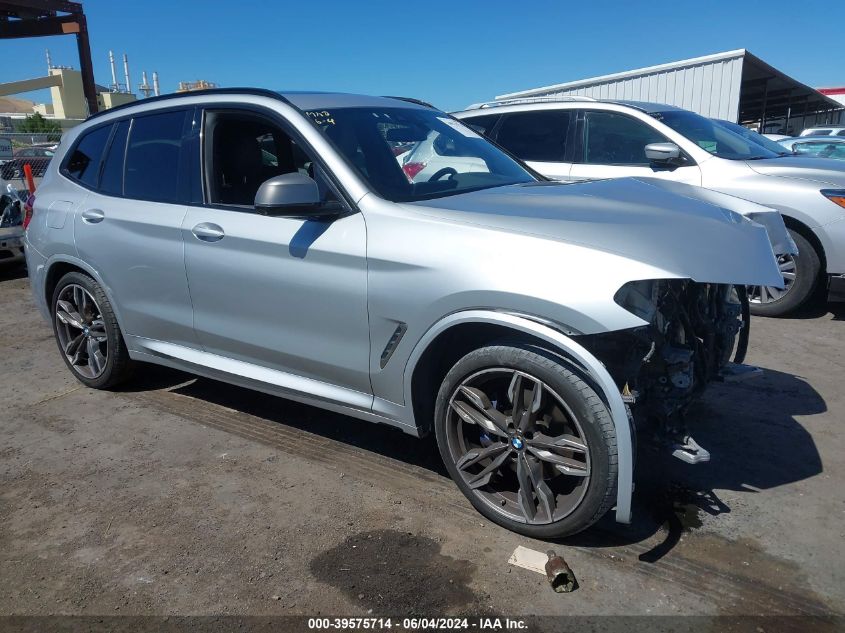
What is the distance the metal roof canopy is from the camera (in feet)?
71.4

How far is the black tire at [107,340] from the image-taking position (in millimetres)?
4328

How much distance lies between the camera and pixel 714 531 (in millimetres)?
2871

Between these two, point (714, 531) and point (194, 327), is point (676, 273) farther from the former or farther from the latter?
point (194, 327)

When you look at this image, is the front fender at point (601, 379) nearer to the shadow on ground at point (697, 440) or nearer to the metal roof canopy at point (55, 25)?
the shadow on ground at point (697, 440)

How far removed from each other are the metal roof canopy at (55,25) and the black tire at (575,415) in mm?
22632

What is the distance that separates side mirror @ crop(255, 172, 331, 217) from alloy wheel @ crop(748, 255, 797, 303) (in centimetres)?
436

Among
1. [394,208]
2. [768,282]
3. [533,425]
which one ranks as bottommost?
[533,425]

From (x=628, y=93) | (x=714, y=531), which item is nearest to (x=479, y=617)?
(x=714, y=531)

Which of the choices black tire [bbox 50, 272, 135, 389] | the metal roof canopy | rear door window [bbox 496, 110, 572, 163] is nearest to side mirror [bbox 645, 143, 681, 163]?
rear door window [bbox 496, 110, 572, 163]

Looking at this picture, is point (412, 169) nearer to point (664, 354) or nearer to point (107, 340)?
point (664, 354)

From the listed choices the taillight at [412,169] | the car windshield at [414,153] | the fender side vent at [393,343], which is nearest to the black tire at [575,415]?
the fender side vent at [393,343]

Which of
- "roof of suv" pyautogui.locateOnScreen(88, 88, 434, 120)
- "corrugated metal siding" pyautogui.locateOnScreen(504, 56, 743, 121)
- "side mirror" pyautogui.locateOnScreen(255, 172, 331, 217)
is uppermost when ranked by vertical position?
"corrugated metal siding" pyautogui.locateOnScreen(504, 56, 743, 121)

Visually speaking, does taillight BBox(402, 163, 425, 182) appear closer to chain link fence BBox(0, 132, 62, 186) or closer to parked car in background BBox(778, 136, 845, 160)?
chain link fence BBox(0, 132, 62, 186)

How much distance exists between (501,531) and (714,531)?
2.96 ft
